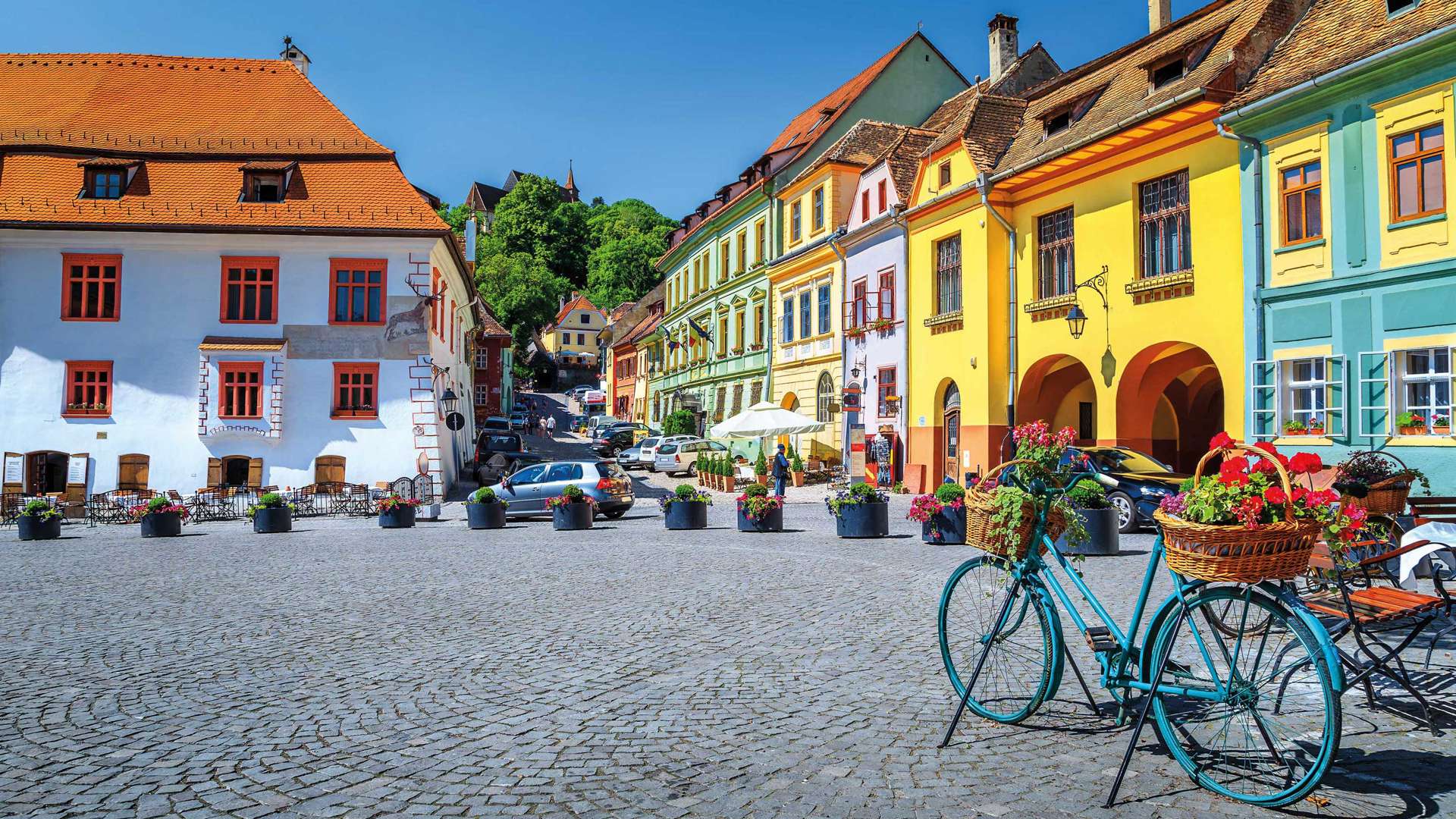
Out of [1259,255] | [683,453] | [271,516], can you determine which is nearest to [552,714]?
[1259,255]

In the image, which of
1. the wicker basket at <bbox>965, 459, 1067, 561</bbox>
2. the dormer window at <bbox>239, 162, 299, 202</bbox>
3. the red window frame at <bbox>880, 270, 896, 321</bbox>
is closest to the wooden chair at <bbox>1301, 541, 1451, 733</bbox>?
the wicker basket at <bbox>965, 459, 1067, 561</bbox>

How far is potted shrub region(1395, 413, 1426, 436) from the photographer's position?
1526cm

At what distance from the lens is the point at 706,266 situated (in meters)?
47.7

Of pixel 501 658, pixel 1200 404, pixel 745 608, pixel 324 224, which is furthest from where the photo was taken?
pixel 324 224

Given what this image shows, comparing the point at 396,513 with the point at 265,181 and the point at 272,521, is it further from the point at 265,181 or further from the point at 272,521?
the point at 265,181

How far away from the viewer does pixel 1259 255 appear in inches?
697

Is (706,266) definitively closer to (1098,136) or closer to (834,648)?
(1098,136)

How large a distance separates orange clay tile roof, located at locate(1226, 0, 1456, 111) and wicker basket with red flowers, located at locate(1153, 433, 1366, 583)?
14.5 metres

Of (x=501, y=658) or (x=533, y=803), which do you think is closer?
(x=533, y=803)

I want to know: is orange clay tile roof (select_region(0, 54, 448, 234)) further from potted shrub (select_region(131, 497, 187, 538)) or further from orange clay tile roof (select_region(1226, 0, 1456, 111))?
orange clay tile roof (select_region(1226, 0, 1456, 111))

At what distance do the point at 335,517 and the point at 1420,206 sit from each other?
75.1 ft

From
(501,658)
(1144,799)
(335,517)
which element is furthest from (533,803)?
(335,517)

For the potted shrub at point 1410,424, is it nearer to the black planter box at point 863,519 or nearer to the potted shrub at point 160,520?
the black planter box at point 863,519

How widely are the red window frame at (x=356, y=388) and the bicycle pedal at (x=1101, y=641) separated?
84.1 feet
